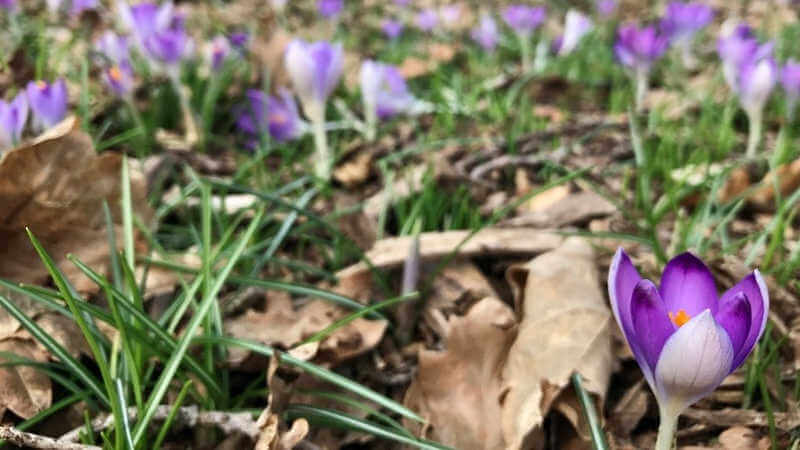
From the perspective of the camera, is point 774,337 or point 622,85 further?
point 622,85

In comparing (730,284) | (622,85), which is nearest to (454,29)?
(622,85)

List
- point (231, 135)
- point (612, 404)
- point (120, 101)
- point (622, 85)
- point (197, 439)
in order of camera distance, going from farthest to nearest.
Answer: point (622, 85) → point (231, 135) → point (120, 101) → point (612, 404) → point (197, 439)

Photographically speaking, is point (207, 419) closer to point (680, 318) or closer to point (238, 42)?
point (680, 318)

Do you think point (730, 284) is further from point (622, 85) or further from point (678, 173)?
point (622, 85)

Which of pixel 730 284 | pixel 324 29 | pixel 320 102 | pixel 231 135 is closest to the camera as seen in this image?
pixel 730 284

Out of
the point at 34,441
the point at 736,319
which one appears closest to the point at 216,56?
the point at 34,441

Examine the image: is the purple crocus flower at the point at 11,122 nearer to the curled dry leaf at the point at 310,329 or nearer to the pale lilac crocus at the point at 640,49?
the curled dry leaf at the point at 310,329

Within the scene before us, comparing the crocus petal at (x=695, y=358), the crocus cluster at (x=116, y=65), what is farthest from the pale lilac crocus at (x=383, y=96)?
the crocus petal at (x=695, y=358)

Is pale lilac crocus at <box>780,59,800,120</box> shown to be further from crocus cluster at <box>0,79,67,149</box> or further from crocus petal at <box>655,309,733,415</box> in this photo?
crocus cluster at <box>0,79,67,149</box>
